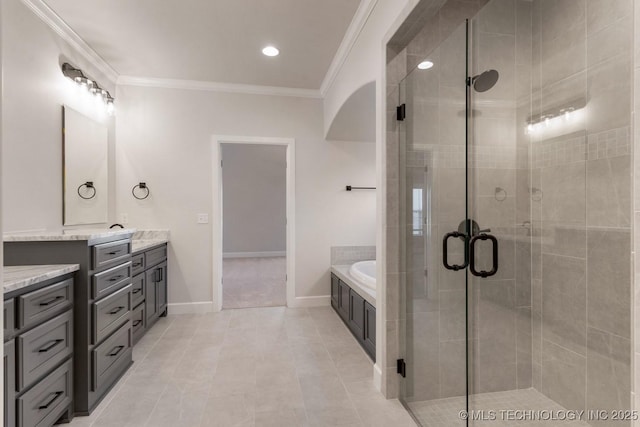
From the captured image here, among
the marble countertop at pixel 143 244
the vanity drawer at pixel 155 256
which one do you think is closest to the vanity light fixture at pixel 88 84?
the marble countertop at pixel 143 244

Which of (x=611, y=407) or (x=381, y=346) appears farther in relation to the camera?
(x=381, y=346)

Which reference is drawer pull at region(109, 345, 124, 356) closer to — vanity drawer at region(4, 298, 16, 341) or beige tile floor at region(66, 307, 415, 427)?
beige tile floor at region(66, 307, 415, 427)

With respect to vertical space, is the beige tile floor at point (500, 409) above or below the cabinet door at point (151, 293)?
below

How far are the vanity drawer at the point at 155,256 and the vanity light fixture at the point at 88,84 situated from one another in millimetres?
1517

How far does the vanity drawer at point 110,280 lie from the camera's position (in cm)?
195

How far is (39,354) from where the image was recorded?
62.8 inches

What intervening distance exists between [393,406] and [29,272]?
2.19 meters

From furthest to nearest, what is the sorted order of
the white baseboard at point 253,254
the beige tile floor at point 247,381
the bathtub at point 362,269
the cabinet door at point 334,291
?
1. the white baseboard at point 253,254
2. the cabinet door at point 334,291
3. the bathtub at point 362,269
4. the beige tile floor at point 247,381

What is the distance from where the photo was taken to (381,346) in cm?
211

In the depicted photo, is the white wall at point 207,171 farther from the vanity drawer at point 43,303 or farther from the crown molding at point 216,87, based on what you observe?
the vanity drawer at point 43,303

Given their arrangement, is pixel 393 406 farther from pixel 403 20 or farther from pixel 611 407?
pixel 403 20

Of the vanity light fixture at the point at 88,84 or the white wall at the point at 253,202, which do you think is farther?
the white wall at the point at 253,202

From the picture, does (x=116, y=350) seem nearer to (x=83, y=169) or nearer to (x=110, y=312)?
(x=110, y=312)

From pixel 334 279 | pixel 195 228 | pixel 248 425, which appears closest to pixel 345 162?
pixel 334 279
